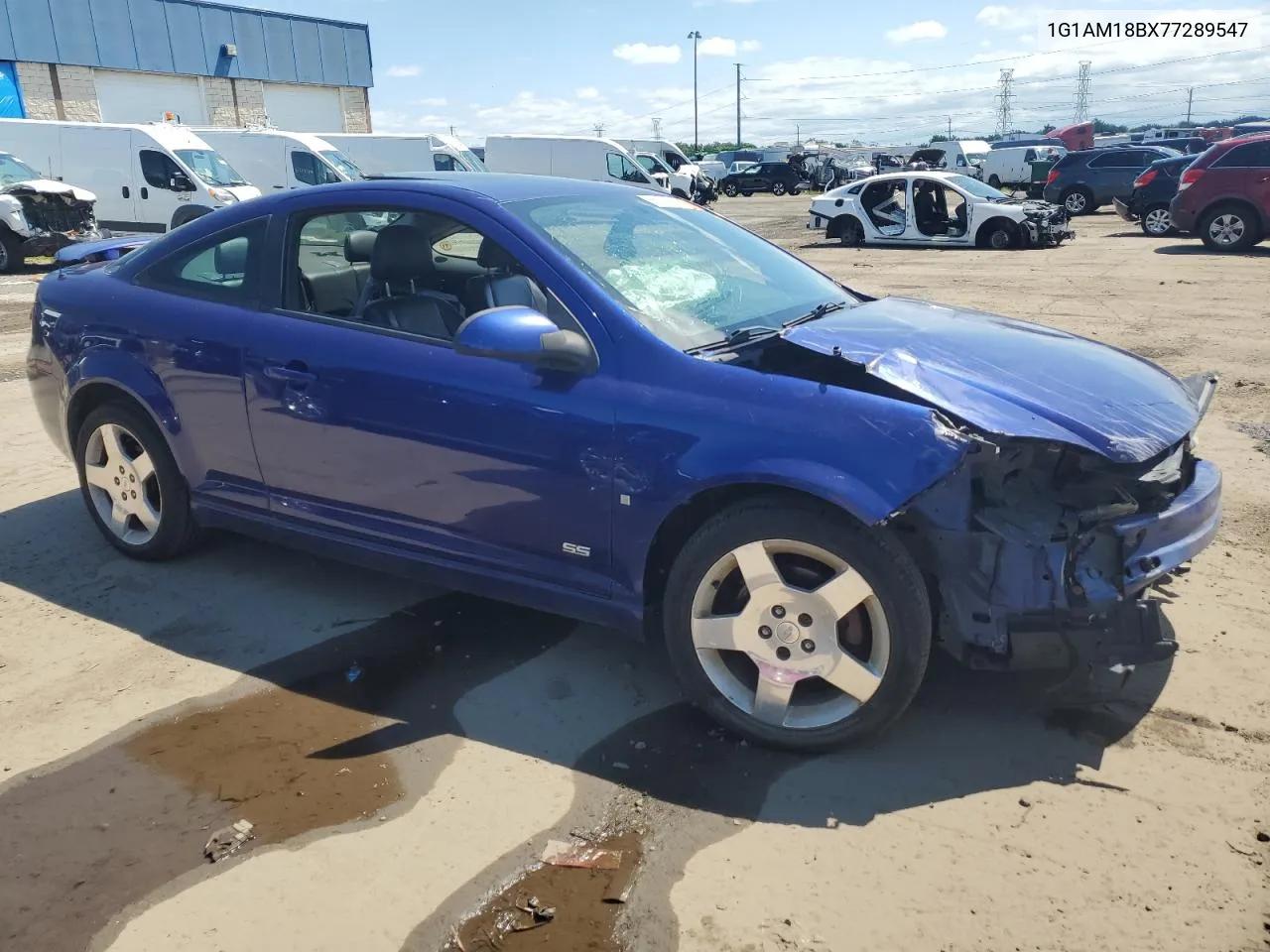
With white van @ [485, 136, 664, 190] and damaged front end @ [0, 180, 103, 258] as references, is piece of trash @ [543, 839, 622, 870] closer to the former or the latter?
damaged front end @ [0, 180, 103, 258]

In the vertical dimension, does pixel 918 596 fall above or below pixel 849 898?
above

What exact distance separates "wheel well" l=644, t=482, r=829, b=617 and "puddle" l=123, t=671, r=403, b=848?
39.4 inches

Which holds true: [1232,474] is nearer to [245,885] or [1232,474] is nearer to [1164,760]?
[1164,760]

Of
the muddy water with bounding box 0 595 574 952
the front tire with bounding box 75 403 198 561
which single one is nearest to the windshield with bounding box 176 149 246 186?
the front tire with bounding box 75 403 198 561

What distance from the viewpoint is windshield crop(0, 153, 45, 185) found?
15729 mm

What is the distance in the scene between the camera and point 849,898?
246 cm

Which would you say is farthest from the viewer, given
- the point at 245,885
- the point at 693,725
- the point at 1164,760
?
the point at 693,725

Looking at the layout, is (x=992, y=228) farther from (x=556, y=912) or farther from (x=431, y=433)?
(x=556, y=912)

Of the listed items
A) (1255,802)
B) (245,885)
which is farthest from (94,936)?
(1255,802)

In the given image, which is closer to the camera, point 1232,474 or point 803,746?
point 803,746

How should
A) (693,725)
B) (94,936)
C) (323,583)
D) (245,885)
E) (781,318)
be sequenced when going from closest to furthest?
(94,936), (245,885), (693,725), (781,318), (323,583)

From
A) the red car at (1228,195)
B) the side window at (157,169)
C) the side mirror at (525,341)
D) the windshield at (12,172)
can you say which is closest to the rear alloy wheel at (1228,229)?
the red car at (1228,195)

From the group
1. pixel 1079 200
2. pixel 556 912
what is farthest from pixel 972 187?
pixel 556 912

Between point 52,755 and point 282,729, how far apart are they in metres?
0.69
